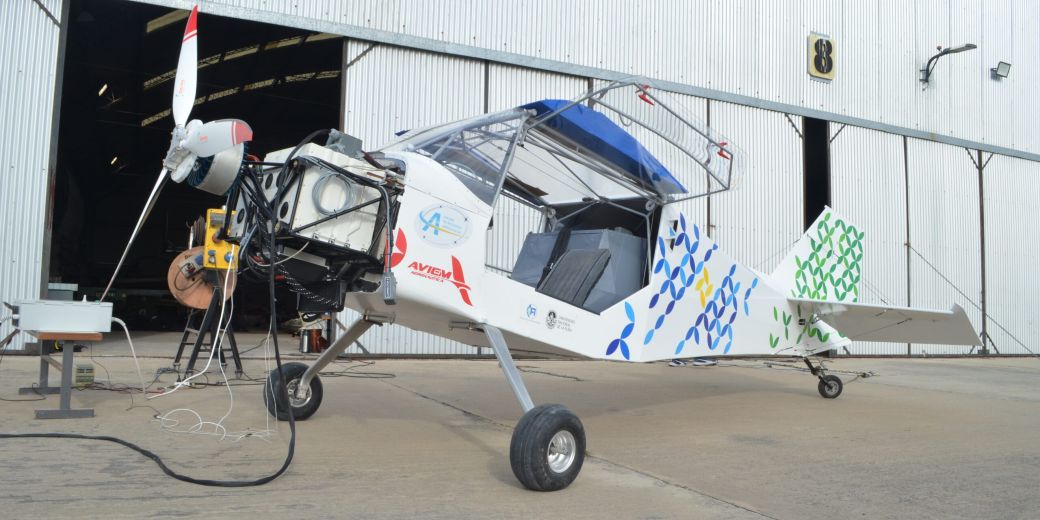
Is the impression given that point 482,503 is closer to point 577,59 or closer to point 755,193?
point 577,59

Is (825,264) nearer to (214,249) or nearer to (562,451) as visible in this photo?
(562,451)

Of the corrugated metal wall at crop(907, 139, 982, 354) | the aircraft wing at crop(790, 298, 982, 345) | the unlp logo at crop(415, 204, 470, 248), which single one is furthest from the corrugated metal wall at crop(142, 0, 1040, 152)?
the unlp logo at crop(415, 204, 470, 248)

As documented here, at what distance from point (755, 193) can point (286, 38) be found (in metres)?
12.8

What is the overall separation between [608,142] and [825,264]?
4436 mm

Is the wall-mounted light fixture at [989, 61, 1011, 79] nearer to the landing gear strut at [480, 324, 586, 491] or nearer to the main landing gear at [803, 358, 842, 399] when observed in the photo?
the main landing gear at [803, 358, 842, 399]

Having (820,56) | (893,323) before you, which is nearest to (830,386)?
(893,323)

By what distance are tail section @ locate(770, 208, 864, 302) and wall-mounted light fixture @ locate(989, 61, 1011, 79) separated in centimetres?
1494

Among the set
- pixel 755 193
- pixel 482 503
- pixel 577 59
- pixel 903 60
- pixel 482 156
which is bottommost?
pixel 482 503

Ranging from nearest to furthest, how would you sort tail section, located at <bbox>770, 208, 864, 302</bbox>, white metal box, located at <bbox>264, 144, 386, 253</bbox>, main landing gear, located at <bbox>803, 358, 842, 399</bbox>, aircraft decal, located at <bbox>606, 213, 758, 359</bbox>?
white metal box, located at <bbox>264, 144, 386, 253</bbox> < aircraft decal, located at <bbox>606, 213, 758, 359</bbox> < tail section, located at <bbox>770, 208, 864, 302</bbox> < main landing gear, located at <bbox>803, 358, 842, 399</bbox>

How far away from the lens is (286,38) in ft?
59.0

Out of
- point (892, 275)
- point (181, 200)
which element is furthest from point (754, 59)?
point (181, 200)

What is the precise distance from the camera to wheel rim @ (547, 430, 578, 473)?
12.5 ft

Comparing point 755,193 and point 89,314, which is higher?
point 755,193

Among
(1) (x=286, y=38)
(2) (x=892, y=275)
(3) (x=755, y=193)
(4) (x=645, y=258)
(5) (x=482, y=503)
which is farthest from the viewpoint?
(1) (x=286, y=38)
